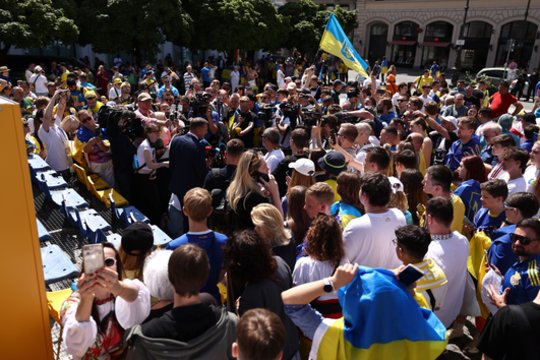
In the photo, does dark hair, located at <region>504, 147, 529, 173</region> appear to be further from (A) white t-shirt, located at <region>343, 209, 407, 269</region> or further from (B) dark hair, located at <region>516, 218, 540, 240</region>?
(A) white t-shirt, located at <region>343, 209, 407, 269</region>

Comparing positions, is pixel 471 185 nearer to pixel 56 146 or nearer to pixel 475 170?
pixel 475 170

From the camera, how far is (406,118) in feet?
26.2

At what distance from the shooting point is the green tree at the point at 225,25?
2177 centimetres

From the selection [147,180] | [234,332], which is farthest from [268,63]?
[234,332]

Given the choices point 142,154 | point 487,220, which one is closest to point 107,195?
point 142,154

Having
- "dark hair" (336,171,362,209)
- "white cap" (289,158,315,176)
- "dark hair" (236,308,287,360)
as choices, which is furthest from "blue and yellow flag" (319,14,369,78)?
"dark hair" (236,308,287,360)

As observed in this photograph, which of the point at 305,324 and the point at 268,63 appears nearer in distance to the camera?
the point at 305,324

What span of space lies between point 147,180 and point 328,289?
4.38 meters

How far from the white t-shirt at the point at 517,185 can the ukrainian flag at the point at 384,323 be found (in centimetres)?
294

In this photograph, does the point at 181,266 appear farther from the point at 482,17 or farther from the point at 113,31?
the point at 482,17

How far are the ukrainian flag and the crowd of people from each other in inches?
1.7

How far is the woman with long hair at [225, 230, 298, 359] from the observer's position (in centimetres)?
256

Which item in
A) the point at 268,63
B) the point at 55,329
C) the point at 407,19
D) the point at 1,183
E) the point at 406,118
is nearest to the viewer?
the point at 1,183

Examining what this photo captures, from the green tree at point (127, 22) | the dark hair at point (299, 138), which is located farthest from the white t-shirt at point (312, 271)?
the green tree at point (127, 22)
